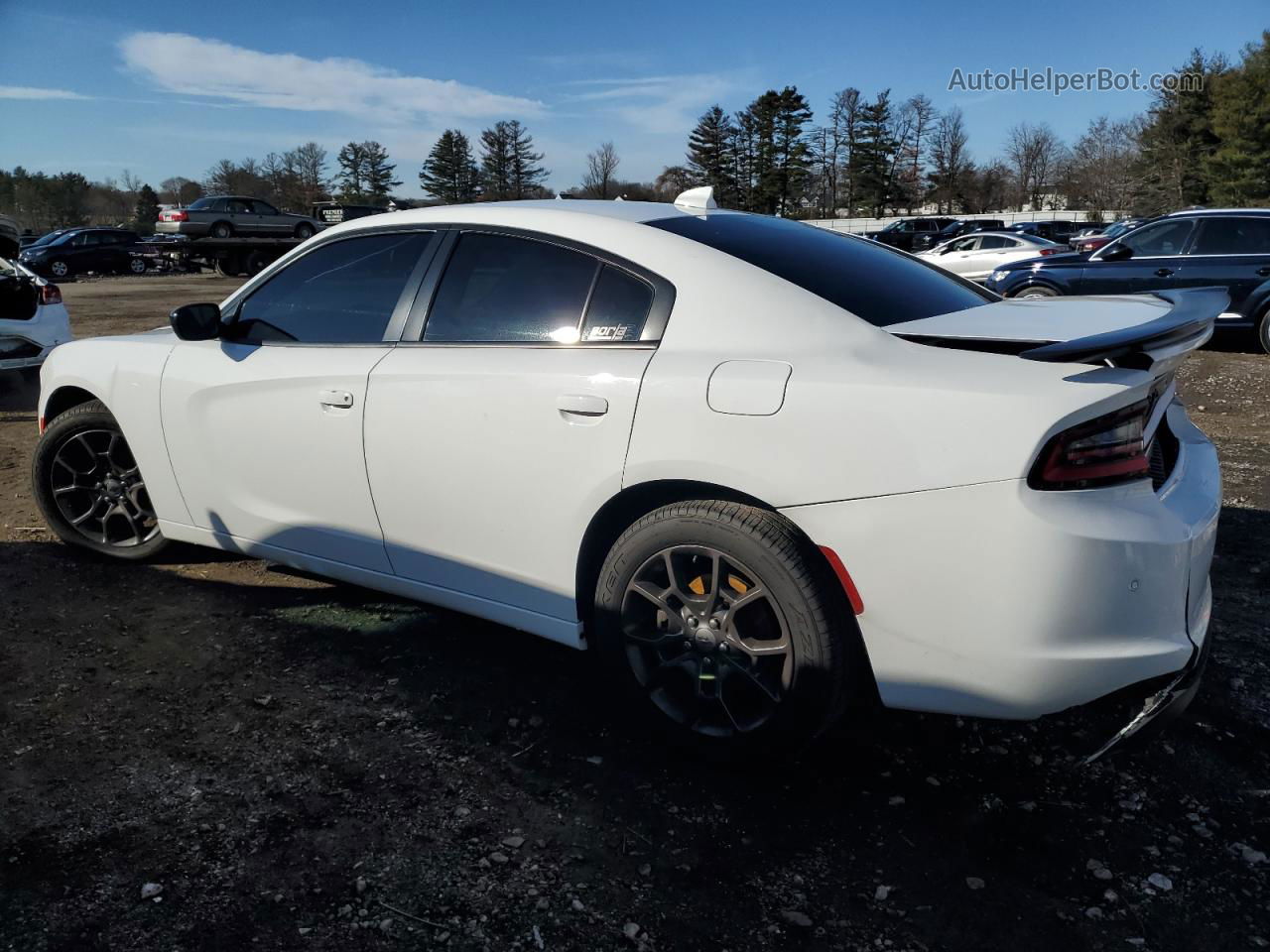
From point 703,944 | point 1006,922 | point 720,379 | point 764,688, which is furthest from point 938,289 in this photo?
point 703,944

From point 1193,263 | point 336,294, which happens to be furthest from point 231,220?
point 336,294

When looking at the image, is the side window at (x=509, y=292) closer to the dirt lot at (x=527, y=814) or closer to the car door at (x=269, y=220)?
the dirt lot at (x=527, y=814)

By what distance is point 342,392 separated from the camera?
10.5 ft

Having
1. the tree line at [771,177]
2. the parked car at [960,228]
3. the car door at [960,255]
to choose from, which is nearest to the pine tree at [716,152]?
the tree line at [771,177]

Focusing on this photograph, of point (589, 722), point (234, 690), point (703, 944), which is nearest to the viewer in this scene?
point (703, 944)

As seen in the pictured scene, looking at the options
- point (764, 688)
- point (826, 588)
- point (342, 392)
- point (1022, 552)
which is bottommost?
point (764, 688)

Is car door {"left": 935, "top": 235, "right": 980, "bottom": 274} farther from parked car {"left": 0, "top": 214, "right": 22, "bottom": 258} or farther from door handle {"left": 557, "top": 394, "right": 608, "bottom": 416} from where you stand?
door handle {"left": 557, "top": 394, "right": 608, "bottom": 416}

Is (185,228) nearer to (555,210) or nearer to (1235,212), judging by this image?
(1235,212)

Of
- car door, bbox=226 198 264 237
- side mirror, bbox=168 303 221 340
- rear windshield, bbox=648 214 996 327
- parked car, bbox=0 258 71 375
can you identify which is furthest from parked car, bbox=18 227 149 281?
rear windshield, bbox=648 214 996 327

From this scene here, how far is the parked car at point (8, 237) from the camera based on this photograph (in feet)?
25.5

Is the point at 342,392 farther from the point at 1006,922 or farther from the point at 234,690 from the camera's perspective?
the point at 1006,922

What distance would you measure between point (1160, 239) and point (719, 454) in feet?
36.4

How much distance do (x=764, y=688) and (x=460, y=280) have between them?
1.64 metres

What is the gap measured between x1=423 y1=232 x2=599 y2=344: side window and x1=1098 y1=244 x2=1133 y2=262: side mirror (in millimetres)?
10490
